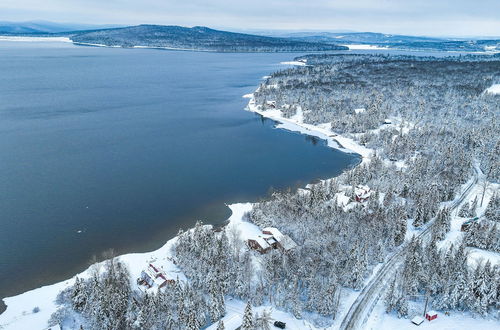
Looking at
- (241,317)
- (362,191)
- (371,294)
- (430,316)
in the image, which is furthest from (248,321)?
(362,191)

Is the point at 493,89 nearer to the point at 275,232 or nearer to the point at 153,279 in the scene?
the point at 275,232

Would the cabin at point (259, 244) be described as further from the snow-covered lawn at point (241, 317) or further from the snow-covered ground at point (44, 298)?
the snow-covered ground at point (44, 298)

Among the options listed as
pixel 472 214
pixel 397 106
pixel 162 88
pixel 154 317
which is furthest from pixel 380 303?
pixel 162 88

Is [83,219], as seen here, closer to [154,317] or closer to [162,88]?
[154,317]

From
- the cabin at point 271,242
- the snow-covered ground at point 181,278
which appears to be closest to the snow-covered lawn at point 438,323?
the snow-covered ground at point 181,278

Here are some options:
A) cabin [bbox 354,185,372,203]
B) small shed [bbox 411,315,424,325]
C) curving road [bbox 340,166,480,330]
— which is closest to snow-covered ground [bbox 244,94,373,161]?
cabin [bbox 354,185,372,203]

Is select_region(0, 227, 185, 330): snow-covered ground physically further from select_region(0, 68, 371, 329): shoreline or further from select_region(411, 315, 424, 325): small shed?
select_region(411, 315, 424, 325): small shed
